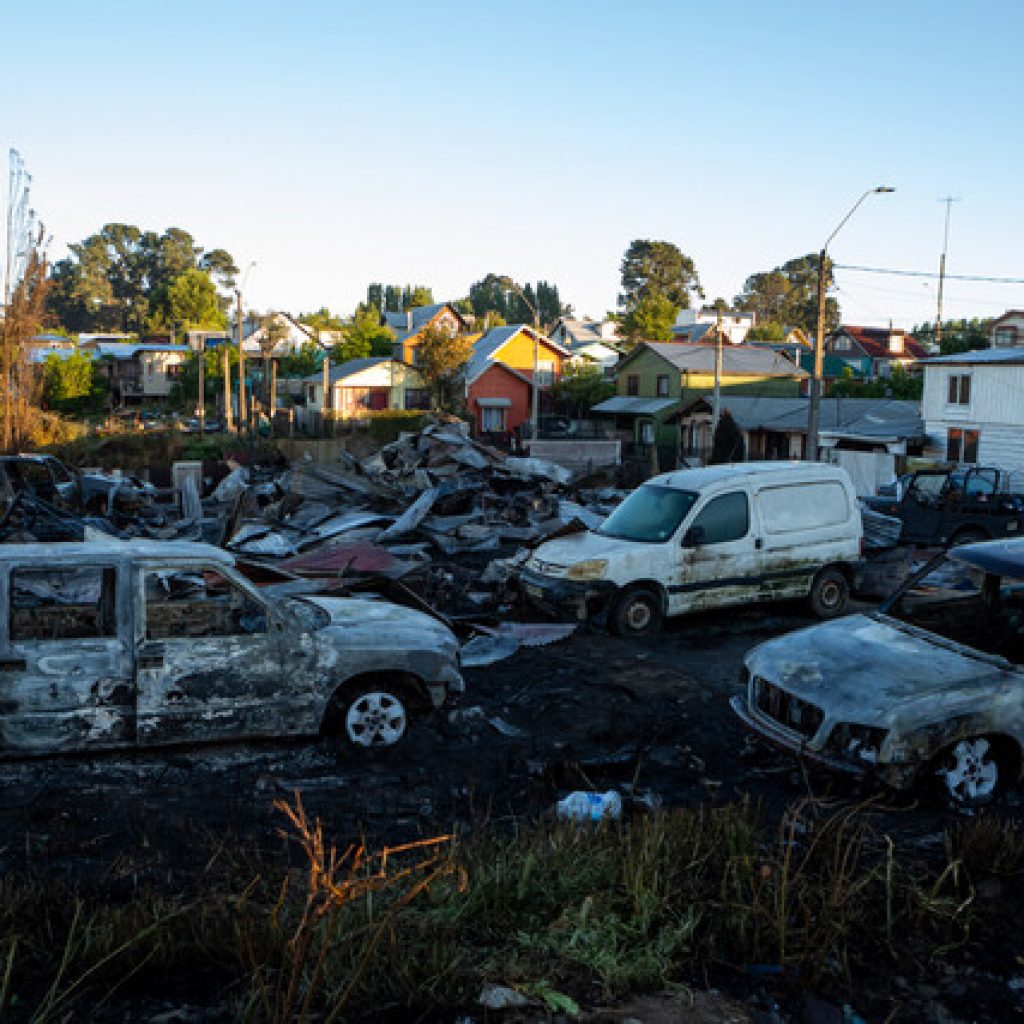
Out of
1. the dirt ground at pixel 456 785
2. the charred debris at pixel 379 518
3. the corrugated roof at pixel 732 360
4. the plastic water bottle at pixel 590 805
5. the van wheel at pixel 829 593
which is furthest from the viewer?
the corrugated roof at pixel 732 360

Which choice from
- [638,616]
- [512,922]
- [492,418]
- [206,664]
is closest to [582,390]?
[492,418]

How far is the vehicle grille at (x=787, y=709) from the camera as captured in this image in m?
6.41

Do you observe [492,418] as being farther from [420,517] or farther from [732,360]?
[420,517]

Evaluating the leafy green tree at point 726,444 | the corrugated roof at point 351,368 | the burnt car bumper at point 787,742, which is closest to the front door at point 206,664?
the burnt car bumper at point 787,742

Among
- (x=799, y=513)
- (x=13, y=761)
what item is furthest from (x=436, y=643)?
(x=799, y=513)

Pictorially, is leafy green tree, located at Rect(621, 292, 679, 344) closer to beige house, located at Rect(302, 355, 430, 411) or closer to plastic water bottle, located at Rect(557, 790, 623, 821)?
beige house, located at Rect(302, 355, 430, 411)

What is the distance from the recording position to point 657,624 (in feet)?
36.6

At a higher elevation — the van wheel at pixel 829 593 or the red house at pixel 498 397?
the red house at pixel 498 397

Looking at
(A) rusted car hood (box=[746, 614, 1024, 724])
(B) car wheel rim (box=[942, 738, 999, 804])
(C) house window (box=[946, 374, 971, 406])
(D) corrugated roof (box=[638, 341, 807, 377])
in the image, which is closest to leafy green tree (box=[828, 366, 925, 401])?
(D) corrugated roof (box=[638, 341, 807, 377])

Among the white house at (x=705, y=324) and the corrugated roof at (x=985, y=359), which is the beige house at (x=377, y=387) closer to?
the white house at (x=705, y=324)

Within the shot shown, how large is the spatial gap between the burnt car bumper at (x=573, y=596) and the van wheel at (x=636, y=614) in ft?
0.58

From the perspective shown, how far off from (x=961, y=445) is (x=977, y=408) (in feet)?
4.78

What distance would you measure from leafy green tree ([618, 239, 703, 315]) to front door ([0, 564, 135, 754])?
96161 millimetres

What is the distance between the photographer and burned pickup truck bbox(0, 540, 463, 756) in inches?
249
